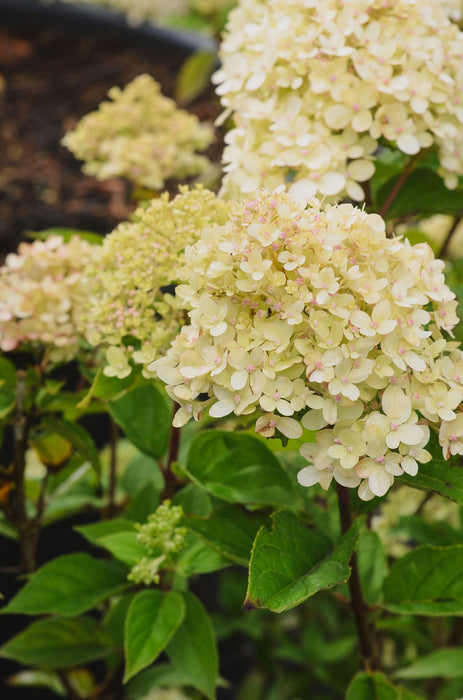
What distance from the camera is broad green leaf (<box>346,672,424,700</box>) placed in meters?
0.95

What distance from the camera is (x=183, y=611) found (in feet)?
3.21

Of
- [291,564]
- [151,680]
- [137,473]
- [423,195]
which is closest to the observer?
[291,564]

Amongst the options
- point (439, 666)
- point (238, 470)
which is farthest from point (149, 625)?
point (439, 666)

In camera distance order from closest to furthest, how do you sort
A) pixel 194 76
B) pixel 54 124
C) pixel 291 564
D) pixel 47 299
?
pixel 291 564, pixel 47 299, pixel 194 76, pixel 54 124

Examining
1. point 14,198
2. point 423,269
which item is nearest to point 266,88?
point 423,269

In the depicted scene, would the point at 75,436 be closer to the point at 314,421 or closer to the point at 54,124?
the point at 314,421

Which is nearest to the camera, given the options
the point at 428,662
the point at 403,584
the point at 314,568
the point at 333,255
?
the point at 333,255

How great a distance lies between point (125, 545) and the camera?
104cm

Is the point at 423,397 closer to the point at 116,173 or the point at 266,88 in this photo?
the point at 266,88

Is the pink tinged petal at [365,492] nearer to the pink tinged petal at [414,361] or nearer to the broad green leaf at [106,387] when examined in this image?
the pink tinged petal at [414,361]

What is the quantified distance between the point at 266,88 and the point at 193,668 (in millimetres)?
778

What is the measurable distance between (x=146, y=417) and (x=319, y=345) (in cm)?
47

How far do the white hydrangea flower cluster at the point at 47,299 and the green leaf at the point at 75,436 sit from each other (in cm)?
10

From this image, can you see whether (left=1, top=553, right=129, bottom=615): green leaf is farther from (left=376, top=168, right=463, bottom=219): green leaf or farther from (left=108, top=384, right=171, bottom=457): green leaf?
(left=376, top=168, right=463, bottom=219): green leaf
